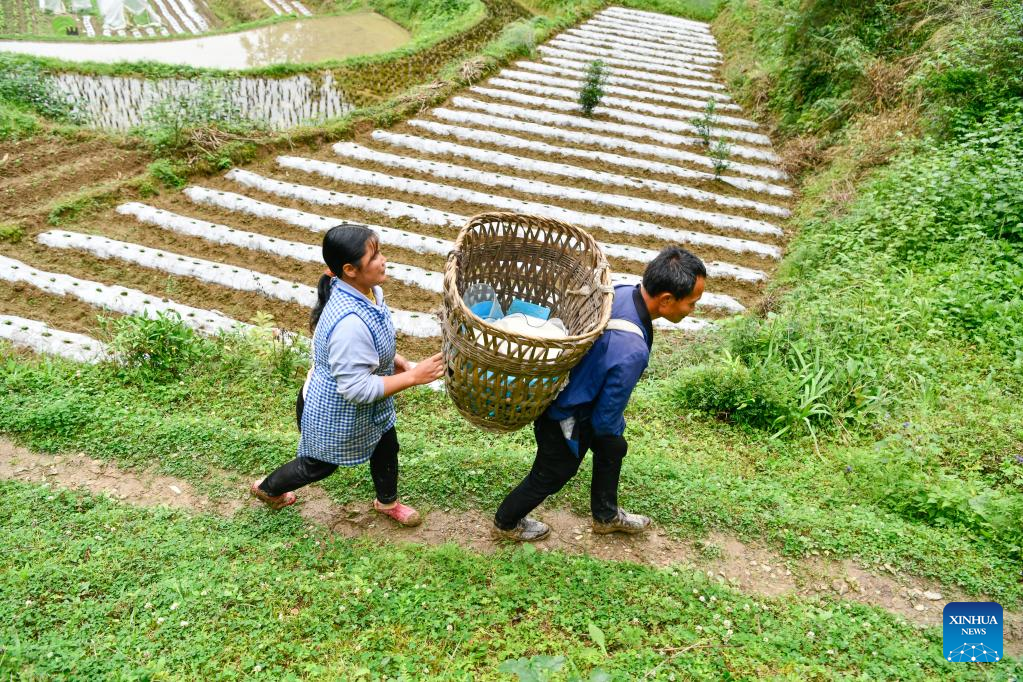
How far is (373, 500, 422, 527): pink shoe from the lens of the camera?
10.8 ft

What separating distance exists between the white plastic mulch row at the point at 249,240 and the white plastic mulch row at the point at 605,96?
5034 mm

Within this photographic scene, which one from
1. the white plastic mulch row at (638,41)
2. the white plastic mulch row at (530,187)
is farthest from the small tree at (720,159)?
the white plastic mulch row at (638,41)

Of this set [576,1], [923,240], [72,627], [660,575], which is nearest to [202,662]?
[72,627]

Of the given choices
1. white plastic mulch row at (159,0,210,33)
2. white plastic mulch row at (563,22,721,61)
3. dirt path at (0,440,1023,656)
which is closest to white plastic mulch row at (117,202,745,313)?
dirt path at (0,440,1023,656)

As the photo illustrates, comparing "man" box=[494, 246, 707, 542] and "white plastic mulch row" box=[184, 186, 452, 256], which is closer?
"man" box=[494, 246, 707, 542]

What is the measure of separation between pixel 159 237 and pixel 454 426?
413cm

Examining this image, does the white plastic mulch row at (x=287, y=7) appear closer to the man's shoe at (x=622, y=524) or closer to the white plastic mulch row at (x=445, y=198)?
the white plastic mulch row at (x=445, y=198)

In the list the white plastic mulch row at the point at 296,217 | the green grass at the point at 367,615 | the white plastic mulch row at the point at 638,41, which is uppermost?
the white plastic mulch row at the point at 638,41

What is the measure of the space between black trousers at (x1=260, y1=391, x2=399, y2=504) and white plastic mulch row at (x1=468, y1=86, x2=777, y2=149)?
7.18 metres

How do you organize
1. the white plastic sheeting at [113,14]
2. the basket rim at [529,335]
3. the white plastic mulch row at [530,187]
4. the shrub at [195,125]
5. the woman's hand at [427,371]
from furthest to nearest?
the white plastic sheeting at [113,14], the shrub at [195,125], the white plastic mulch row at [530,187], the woman's hand at [427,371], the basket rim at [529,335]

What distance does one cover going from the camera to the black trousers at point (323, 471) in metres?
2.97

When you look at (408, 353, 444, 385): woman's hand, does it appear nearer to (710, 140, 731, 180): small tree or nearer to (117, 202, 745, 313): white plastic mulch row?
(117, 202, 745, 313): white plastic mulch row

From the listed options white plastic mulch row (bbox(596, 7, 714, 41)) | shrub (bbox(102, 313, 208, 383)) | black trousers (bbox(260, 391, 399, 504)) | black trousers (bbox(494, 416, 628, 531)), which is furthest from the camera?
white plastic mulch row (bbox(596, 7, 714, 41))

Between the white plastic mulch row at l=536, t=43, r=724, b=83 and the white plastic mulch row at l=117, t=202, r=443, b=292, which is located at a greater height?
the white plastic mulch row at l=536, t=43, r=724, b=83
